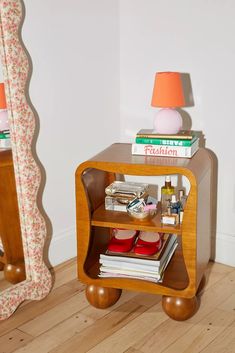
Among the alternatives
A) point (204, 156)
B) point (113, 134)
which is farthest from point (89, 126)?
point (204, 156)

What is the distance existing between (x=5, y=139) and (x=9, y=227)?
363 mm

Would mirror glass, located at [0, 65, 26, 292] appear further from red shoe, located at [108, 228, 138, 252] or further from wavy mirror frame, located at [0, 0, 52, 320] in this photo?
red shoe, located at [108, 228, 138, 252]

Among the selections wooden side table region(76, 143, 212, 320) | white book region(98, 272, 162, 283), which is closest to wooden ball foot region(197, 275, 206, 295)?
wooden side table region(76, 143, 212, 320)

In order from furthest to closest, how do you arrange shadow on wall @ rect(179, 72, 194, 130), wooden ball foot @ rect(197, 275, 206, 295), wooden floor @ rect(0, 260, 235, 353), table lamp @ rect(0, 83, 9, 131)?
shadow on wall @ rect(179, 72, 194, 130), wooden ball foot @ rect(197, 275, 206, 295), table lamp @ rect(0, 83, 9, 131), wooden floor @ rect(0, 260, 235, 353)

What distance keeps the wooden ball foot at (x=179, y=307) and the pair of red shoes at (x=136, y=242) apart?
202mm

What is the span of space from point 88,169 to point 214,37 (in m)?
0.84

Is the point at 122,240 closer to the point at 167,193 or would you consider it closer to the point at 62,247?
the point at 167,193

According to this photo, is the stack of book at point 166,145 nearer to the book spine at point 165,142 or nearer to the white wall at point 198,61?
the book spine at point 165,142

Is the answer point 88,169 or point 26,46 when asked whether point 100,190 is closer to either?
point 88,169

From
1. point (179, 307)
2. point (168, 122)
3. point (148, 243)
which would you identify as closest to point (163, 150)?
point (168, 122)

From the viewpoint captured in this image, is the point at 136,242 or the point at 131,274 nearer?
the point at 131,274

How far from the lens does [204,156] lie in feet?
6.68

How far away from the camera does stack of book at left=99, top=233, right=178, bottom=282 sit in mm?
1949

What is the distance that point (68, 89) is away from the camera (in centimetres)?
231
